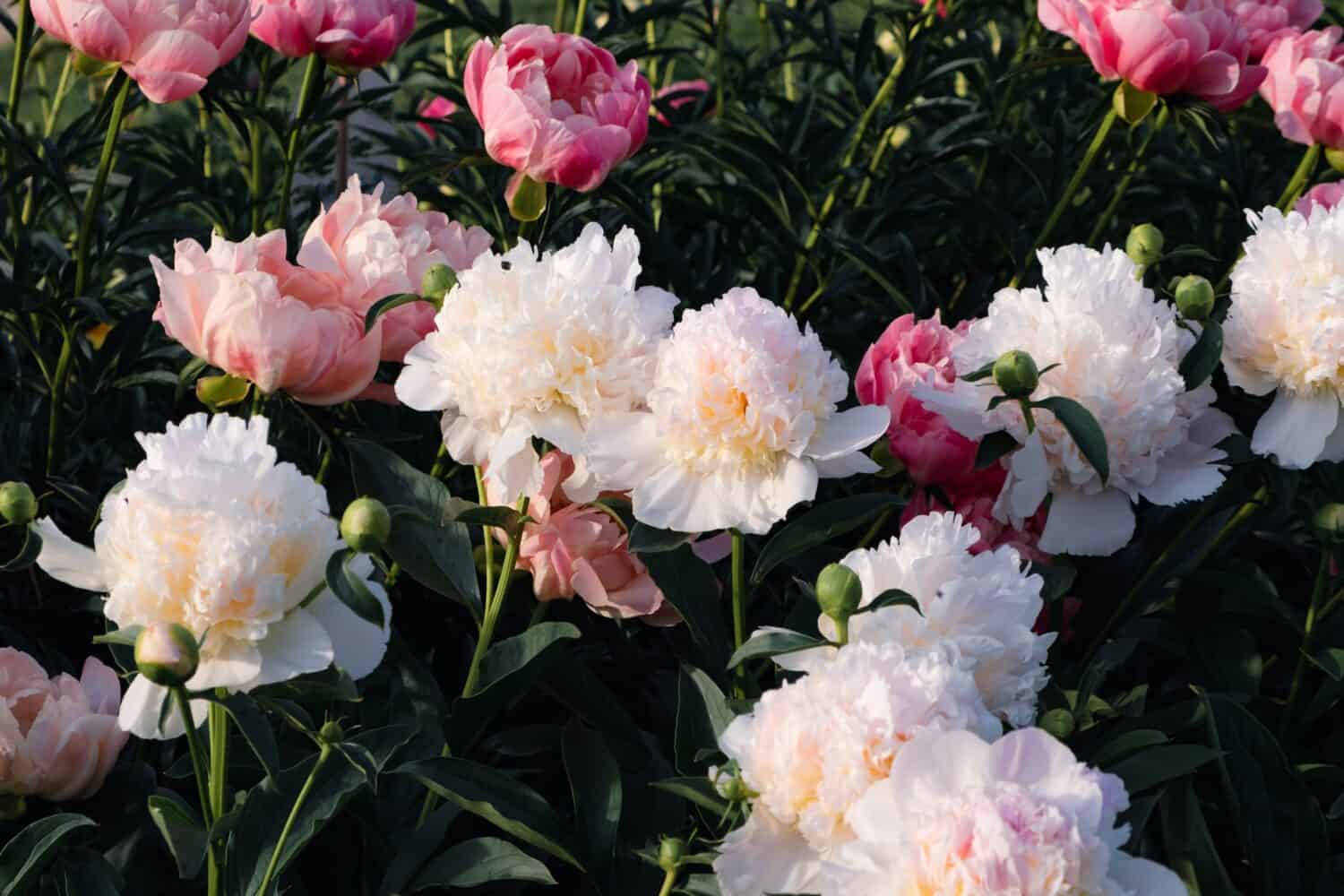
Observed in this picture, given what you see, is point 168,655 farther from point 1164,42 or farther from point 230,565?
point 1164,42

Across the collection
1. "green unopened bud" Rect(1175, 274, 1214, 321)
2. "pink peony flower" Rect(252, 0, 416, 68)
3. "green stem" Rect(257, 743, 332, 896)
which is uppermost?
"green unopened bud" Rect(1175, 274, 1214, 321)

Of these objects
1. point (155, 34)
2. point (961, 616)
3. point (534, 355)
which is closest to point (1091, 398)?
point (961, 616)

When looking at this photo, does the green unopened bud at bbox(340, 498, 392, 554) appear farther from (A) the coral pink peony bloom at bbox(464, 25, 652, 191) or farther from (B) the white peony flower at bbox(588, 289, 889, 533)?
(A) the coral pink peony bloom at bbox(464, 25, 652, 191)

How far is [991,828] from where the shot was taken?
0.62 meters

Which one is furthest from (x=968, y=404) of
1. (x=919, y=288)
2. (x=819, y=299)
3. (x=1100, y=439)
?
(x=819, y=299)

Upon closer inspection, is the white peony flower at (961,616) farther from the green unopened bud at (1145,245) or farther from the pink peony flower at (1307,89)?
the pink peony flower at (1307,89)

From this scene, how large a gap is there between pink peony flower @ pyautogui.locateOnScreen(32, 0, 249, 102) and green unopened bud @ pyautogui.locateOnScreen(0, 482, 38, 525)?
1.40ft

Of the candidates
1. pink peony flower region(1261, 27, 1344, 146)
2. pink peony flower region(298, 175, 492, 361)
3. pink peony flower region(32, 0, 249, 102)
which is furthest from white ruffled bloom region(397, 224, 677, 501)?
pink peony flower region(1261, 27, 1344, 146)

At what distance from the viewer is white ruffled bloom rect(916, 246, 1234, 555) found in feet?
2.96

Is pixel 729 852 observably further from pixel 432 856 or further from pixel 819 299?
pixel 819 299

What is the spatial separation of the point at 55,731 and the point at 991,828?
0.54m

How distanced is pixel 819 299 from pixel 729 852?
2.66 ft

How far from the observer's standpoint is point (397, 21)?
1229 millimetres

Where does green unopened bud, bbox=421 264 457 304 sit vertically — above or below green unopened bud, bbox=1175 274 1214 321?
below
